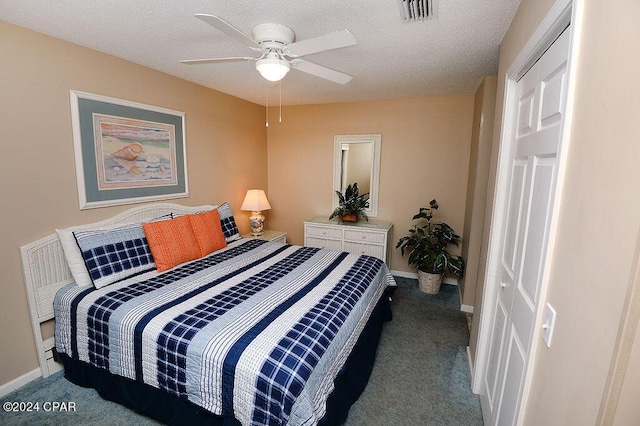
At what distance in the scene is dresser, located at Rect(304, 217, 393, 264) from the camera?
12.6 feet

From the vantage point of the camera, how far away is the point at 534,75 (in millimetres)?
1394

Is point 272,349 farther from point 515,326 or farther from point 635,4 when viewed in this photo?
point 635,4

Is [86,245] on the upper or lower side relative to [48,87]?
lower

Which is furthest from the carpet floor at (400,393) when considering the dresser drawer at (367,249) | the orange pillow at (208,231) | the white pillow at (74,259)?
the orange pillow at (208,231)

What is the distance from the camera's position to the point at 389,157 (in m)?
4.06

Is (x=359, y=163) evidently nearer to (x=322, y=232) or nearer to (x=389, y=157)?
(x=389, y=157)

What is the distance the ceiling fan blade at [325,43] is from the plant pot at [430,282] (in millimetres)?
2881

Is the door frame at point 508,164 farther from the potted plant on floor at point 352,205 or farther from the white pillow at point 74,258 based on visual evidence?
the white pillow at point 74,258

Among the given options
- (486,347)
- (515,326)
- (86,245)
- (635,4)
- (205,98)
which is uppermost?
(205,98)

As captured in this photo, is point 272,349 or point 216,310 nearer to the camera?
point 272,349

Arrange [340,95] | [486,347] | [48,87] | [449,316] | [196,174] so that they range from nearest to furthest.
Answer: [486,347]
[48,87]
[449,316]
[196,174]
[340,95]

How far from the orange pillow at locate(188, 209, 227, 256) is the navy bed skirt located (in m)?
1.16

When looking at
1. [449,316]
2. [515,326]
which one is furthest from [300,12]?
[449,316]

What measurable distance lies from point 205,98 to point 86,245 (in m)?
2.02
